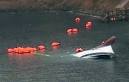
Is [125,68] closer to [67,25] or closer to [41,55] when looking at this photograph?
[41,55]

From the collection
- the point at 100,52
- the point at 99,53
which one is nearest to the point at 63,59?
the point at 99,53

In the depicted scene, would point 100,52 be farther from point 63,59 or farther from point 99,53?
point 63,59

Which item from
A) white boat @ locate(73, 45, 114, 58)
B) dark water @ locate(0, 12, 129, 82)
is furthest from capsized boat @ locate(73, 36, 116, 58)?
dark water @ locate(0, 12, 129, 82)

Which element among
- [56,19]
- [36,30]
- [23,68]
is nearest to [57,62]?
[23,68]

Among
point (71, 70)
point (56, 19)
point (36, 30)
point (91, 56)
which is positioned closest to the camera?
point (71, 70)

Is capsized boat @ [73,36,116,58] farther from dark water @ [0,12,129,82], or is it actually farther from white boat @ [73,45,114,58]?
dark water @ [0,12,129,82]

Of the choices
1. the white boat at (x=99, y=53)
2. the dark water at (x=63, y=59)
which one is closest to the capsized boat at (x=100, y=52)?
the white boat at (x=99, y=53)
